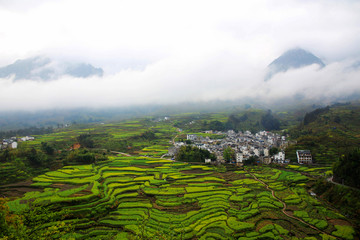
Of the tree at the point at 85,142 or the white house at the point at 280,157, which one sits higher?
the tree at the point at 85,142

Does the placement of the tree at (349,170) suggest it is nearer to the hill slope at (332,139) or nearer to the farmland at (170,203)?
the farmland at (170,203)

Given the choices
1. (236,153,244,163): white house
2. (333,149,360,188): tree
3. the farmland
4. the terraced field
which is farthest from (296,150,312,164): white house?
(333,149,360,188): tree

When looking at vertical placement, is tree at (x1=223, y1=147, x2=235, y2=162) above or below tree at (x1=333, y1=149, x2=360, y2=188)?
below

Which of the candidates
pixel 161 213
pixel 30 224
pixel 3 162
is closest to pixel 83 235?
pixel 30 224

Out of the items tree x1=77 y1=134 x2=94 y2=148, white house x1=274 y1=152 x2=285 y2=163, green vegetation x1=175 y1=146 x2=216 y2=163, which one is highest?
tree x1=77 y1=134 x2=94 y2=148

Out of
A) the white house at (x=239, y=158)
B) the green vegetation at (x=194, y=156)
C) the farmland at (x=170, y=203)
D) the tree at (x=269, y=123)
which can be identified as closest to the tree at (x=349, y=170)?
the farmland at (x=170, y=203)

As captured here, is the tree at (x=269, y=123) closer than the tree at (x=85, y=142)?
No

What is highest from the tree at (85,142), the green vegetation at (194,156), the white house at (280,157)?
the tree at (85,142)

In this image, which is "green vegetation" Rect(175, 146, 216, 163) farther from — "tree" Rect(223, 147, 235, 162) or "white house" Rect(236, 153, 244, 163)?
"white house" Rect(236, 153, 244, 163)
